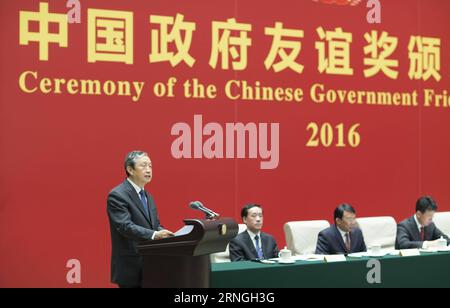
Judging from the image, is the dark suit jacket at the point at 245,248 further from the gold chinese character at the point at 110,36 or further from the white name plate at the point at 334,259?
the gold chinese character at the point at 110,36

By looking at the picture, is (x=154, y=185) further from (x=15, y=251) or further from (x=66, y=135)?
(x=15, y=251)

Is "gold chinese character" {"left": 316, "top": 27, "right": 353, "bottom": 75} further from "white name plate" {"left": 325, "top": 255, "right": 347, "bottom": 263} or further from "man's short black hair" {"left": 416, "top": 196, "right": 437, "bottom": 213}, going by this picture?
"white name plate" {"left": 325, "top": 255, "right": 347, "bottom": 263}

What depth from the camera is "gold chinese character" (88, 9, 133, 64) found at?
5.26m

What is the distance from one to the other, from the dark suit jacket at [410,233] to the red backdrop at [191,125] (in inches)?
36.0

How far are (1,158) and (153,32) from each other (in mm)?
→ 1487

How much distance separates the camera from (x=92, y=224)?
5.34 metres

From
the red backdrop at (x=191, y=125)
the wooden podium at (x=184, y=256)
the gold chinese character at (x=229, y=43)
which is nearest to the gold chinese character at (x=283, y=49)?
the red backdrop at (x=191, y=125)

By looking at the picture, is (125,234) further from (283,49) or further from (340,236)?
(283,49)

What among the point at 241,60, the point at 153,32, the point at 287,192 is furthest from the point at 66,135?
the point at 287,192

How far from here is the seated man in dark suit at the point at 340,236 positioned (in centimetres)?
479

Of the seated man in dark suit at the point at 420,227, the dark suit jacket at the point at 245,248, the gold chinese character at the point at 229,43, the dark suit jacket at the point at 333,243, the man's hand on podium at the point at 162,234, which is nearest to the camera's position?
the man's hand on podium at the point at 162,234

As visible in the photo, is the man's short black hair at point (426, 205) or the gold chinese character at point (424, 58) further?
the gold chinese character at point (424, 58)

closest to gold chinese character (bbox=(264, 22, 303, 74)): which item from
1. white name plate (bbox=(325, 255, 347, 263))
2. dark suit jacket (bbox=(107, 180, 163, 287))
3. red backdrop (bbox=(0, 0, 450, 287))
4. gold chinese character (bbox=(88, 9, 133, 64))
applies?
red backdrop (bbox=(0, 0, 450, 287))

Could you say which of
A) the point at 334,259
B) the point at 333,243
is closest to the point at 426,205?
the point at 333,243
